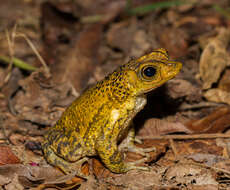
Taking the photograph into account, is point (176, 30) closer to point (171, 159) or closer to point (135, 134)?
point (135, 134)

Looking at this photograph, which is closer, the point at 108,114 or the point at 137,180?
the point at 137,180

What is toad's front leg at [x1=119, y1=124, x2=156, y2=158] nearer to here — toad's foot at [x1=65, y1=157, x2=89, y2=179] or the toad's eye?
toad's foot at [x1=65, y1=157, x2=89, y2=179]

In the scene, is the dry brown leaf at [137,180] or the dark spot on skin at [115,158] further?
the dark spot on skin at [115,158]

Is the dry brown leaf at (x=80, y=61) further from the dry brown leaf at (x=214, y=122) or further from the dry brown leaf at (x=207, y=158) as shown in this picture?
the dry brown leaf at (x=207, y=158)

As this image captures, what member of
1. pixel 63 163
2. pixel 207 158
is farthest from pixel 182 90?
pixel 63 163

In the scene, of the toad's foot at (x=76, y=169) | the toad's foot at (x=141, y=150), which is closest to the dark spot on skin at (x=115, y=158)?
the toad's foot at (x=76, y=169)

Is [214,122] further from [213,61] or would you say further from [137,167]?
[137,167]

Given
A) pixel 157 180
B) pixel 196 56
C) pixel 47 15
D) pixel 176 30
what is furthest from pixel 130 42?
pixel 157 180
